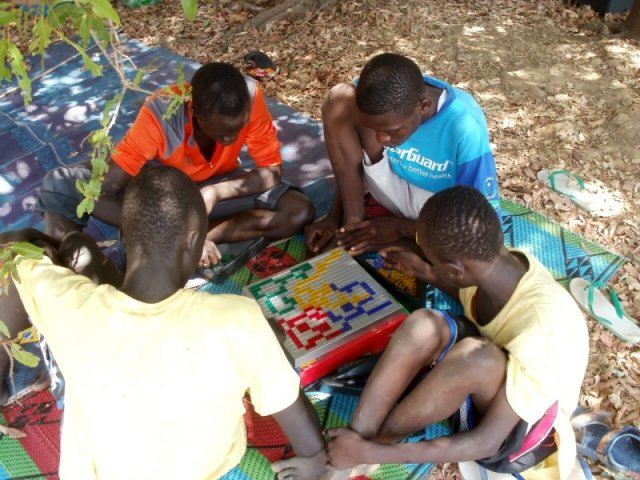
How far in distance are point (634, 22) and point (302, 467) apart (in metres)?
3.68

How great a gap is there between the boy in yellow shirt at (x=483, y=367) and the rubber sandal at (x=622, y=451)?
15 cm

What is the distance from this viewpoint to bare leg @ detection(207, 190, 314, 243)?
246cm

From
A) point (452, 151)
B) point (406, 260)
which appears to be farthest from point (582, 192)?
point (406, 260)

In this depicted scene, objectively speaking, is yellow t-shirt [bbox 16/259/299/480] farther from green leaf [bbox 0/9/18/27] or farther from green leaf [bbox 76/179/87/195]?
green leaf [bbox 0/9/18/27]

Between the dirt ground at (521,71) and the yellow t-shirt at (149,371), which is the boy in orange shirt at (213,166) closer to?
the yellow t-shirt at (149,371)

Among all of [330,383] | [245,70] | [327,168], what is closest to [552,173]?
[327,168]

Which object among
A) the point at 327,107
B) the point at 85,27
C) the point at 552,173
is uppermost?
the point at 85,27

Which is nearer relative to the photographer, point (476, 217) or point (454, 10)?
point (476, 217)

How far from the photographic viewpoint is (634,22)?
12.9 feet

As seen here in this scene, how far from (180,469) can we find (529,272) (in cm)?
103

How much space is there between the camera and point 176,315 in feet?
4.16

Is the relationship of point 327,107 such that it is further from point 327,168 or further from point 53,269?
point 53,269

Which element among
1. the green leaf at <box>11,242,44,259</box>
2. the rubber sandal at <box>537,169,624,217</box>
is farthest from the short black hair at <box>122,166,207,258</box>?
the rubber sandal at <box>537,169,624,217</box>

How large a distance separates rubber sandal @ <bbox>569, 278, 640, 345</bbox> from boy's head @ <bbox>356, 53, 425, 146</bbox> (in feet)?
3.22
